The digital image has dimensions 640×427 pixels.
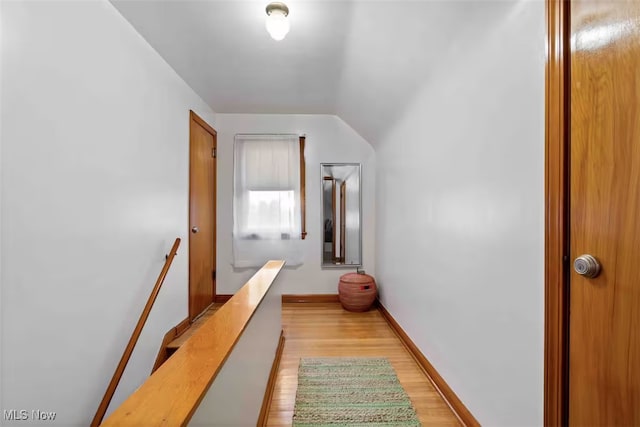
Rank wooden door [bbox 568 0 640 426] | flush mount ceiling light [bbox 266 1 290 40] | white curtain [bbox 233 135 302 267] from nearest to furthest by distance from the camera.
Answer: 1. wooden door [bbox 568 0 640 426]
2. flush mount ceiling light [bbox 266 1 290 40]
3. white curtain [bbox 233 135 302 267]

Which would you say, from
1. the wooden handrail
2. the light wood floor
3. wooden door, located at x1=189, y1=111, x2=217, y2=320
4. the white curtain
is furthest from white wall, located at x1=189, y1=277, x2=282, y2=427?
the white curtain

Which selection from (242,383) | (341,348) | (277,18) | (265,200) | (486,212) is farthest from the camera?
(265,200)

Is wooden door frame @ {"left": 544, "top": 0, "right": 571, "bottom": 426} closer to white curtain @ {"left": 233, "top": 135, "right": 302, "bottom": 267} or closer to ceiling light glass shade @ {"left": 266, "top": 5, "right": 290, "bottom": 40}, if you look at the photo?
ceiling light glass shade @ {"left": 266, "top": 5, "right": 290, "bottom": 40}

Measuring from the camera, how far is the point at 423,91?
2.01 meters

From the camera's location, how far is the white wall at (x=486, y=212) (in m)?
1.04

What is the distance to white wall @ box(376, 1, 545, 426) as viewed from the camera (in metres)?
1.04

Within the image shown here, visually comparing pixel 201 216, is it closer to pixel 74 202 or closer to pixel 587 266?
pixel 74 202

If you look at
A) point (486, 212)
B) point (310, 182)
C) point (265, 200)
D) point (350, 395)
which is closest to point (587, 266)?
point (486, 212)

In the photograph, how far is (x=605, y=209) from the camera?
2.57 ft

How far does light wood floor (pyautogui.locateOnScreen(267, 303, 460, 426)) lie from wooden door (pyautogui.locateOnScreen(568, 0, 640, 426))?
0.98 metres

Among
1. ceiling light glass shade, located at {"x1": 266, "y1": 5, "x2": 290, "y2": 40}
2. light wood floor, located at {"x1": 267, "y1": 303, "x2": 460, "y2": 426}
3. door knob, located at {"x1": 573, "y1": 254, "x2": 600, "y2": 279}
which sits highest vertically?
ceiling light glass shade, located at {"x1": 266, "y1": 5, "x2": 290, "y2": 40}

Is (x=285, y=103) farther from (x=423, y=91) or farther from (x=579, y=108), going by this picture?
(x=579, y=108)

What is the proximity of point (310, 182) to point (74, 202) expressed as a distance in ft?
8.55

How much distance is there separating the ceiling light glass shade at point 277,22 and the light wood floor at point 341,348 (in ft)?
7.52
